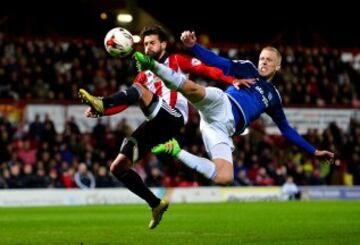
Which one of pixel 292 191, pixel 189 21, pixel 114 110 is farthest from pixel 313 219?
pixel 189 21

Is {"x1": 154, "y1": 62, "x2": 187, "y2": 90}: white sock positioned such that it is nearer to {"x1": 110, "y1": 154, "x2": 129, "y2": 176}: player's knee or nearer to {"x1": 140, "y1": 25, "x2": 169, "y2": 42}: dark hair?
{"x1": 140, "y1": 25, "x2": 169, "y2": 42}: dark hair

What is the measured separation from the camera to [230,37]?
33406 millimetres

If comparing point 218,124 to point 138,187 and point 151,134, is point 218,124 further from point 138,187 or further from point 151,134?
point 138,187

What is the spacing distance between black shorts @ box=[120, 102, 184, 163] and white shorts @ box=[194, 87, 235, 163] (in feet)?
1.99

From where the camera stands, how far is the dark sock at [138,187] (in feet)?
36.3

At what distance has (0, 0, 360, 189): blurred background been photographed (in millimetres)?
23859

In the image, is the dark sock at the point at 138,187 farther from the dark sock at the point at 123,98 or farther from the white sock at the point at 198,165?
the white sock at the point at 198,165

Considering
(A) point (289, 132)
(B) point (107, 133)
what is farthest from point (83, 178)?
(A) point (289, 132)

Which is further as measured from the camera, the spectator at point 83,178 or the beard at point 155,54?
the spectator at point 83,178

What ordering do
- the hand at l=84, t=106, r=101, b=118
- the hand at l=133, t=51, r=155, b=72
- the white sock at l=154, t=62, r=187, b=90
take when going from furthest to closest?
the hand at l=84, t=106, r=101, b=118
the white sock at l=154, t=62, r=187, b=90
the hand at l=133, t=51, r=155, b=72

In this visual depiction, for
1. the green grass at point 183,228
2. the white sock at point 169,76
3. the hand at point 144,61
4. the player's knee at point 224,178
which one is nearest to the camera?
the hand at point 144,61

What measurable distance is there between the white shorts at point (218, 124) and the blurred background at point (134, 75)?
1260 centimetres

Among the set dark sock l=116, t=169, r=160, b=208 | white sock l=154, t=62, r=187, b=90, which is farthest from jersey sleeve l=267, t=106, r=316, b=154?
white sock l=154, t=62, r=187, b=90

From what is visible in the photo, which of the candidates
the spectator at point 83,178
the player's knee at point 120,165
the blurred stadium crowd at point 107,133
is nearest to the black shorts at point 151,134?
the player's knee at point 120,165
